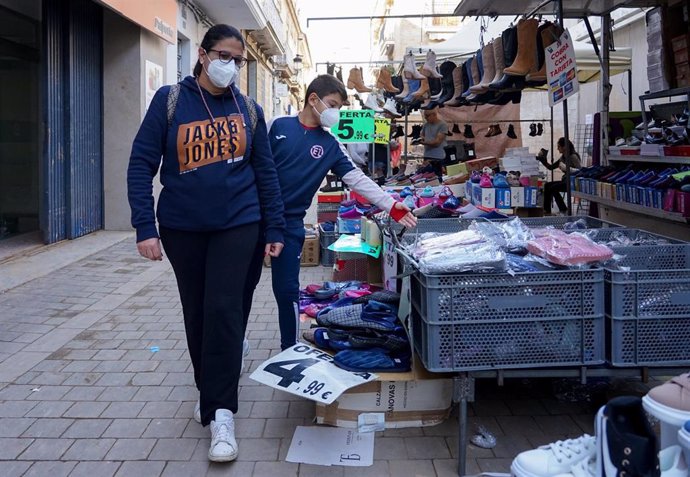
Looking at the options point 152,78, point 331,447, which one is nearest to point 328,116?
point 331,447

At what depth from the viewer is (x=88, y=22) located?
9.33m

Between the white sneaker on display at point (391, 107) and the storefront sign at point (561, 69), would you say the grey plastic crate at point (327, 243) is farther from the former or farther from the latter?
the white sneaker on display at point (391, 107)

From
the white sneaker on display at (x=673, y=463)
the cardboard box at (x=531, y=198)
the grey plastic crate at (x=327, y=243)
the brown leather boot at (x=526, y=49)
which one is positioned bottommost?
the white sneaker on display at (x=673, y=463)

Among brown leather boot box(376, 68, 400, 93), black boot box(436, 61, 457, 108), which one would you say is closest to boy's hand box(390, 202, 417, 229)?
black boot box(436, 61, 457, 108)

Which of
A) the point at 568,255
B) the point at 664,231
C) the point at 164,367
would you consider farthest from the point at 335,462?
the point at 664,231

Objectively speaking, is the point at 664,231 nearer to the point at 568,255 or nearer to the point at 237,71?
the point at 568,255

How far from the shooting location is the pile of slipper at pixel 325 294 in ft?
15.2

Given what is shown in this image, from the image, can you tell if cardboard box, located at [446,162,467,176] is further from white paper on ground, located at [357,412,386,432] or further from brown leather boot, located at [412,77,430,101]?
white paper on ground, located at [357,412,386,432]

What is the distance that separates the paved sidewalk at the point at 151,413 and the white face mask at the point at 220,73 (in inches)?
68.7

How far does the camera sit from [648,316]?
2895mm

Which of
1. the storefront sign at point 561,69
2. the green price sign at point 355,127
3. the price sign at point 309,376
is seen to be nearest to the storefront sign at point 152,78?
the green price sign at point 355,127

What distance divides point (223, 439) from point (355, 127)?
16.6 ft

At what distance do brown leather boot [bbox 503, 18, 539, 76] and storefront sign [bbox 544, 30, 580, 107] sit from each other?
281 mm

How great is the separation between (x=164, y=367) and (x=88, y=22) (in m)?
6.90
